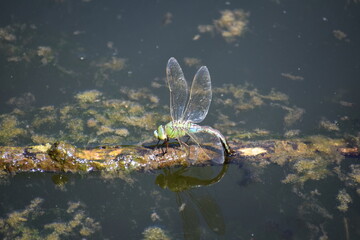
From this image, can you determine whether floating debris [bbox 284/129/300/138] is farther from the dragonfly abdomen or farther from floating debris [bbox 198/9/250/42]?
floating debris [bbox 198/9/250/42]

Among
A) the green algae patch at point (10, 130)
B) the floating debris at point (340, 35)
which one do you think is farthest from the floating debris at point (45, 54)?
the floating debris at point (340, 35)

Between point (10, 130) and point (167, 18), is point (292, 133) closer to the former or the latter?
point (167, 18)

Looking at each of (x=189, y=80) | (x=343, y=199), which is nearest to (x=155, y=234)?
(x=343, y=199)

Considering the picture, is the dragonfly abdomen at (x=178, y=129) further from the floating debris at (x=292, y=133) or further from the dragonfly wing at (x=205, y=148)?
the floating debris at (x=292, y=133)

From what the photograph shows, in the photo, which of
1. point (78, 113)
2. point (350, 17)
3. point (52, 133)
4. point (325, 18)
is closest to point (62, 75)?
point (78, 113)

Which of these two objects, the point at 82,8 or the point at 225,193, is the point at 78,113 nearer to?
the point at 225,193

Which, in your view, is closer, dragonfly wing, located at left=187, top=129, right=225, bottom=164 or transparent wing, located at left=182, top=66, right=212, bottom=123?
dragonfly wing, located at left=187, top=129, right=225, bottom=164

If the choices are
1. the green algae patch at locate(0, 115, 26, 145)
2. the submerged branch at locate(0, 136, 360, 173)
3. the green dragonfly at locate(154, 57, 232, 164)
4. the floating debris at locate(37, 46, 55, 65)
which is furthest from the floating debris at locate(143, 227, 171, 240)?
the floating debris at locate(37, 46, 55, 65)
